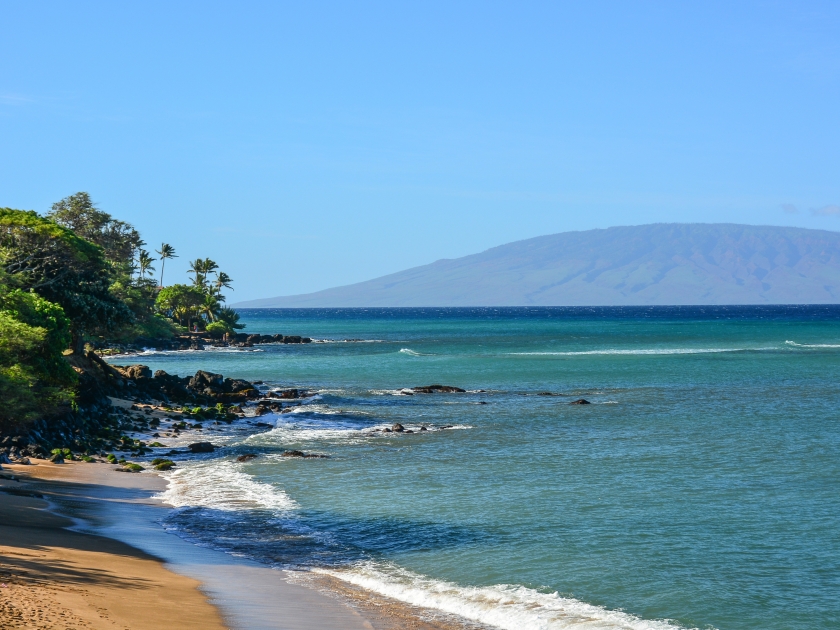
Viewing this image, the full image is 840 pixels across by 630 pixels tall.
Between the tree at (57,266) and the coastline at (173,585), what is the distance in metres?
25.4

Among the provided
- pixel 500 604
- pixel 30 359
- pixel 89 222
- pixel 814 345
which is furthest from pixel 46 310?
pixel 814 345

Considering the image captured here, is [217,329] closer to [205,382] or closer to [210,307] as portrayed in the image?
[210,307]

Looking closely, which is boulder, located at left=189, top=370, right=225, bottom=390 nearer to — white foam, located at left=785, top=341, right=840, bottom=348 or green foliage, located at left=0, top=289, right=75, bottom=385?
green foliage, located at left=0, top=289, right=75, bottom=385

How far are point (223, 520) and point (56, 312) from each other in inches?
744

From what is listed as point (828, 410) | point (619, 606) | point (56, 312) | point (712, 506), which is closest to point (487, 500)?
point (712, 506)

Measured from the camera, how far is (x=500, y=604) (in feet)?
58.7

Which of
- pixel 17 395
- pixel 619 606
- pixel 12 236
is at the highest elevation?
pixel 12 236

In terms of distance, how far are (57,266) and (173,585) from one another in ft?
123

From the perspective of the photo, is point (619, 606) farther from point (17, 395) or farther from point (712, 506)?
point (17, 395)

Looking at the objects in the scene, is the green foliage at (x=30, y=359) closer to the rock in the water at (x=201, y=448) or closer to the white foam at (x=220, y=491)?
the rock in the water at (x=201, y=448)

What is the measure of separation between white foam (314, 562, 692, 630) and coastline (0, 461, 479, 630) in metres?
0.49

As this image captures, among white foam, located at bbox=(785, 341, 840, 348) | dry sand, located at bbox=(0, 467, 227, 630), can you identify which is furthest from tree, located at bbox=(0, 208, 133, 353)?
white foam, located at bbox=(785, 341, 840, 348)

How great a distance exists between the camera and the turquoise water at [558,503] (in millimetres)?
18375

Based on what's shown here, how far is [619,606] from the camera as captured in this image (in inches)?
698
